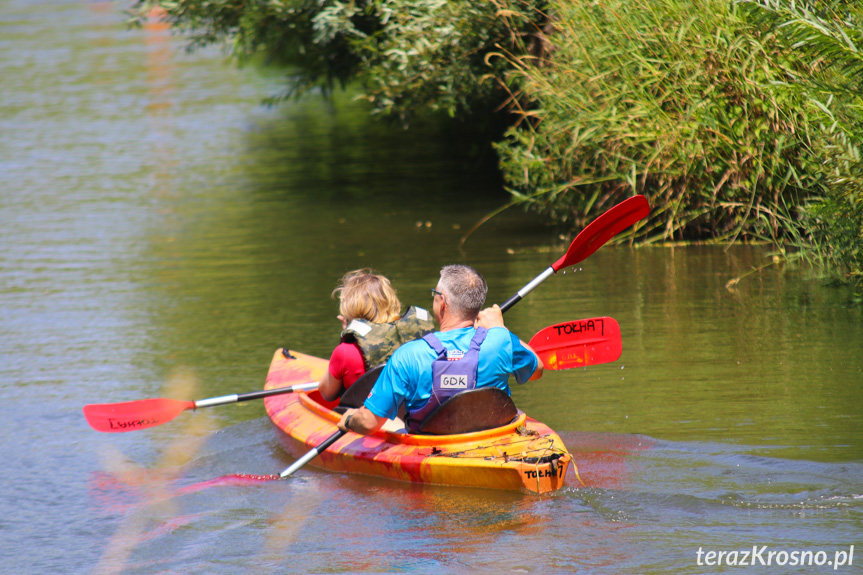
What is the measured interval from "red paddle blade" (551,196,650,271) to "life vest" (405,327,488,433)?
1512mm

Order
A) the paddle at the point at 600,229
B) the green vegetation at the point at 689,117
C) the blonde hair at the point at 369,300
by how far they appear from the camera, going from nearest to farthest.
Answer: the blonde hair at the point at 369,300, the paddle at the point at 600,229, the green vegetation at the point at 689,117

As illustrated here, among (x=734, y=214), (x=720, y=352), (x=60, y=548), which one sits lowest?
(x=60, y=548)

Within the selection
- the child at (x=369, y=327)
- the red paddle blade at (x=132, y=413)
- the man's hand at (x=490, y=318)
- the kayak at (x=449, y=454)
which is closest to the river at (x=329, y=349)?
the kayak at (x=449, y=454)

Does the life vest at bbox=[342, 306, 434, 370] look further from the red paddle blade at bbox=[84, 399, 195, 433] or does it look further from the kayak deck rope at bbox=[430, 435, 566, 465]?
the red paddle blade at bbox=[84, 399, 195, 433]

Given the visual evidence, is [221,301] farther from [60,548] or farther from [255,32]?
[255,32]

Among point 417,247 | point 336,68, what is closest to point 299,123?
point 336,68

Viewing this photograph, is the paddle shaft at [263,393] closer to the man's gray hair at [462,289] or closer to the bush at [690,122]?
the man's gray hair at [462,289]

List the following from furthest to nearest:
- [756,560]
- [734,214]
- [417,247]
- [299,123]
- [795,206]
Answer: [299,123]
[417,247]
[734,214]
[795,206]
[756,560]

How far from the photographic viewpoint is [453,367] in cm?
459

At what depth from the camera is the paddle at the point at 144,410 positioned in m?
5.57

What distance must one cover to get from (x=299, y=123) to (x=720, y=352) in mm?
15439

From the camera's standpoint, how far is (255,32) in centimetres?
1312

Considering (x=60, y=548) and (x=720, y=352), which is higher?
(x=720, y=352)

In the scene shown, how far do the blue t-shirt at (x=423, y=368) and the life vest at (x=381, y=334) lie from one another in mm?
449
